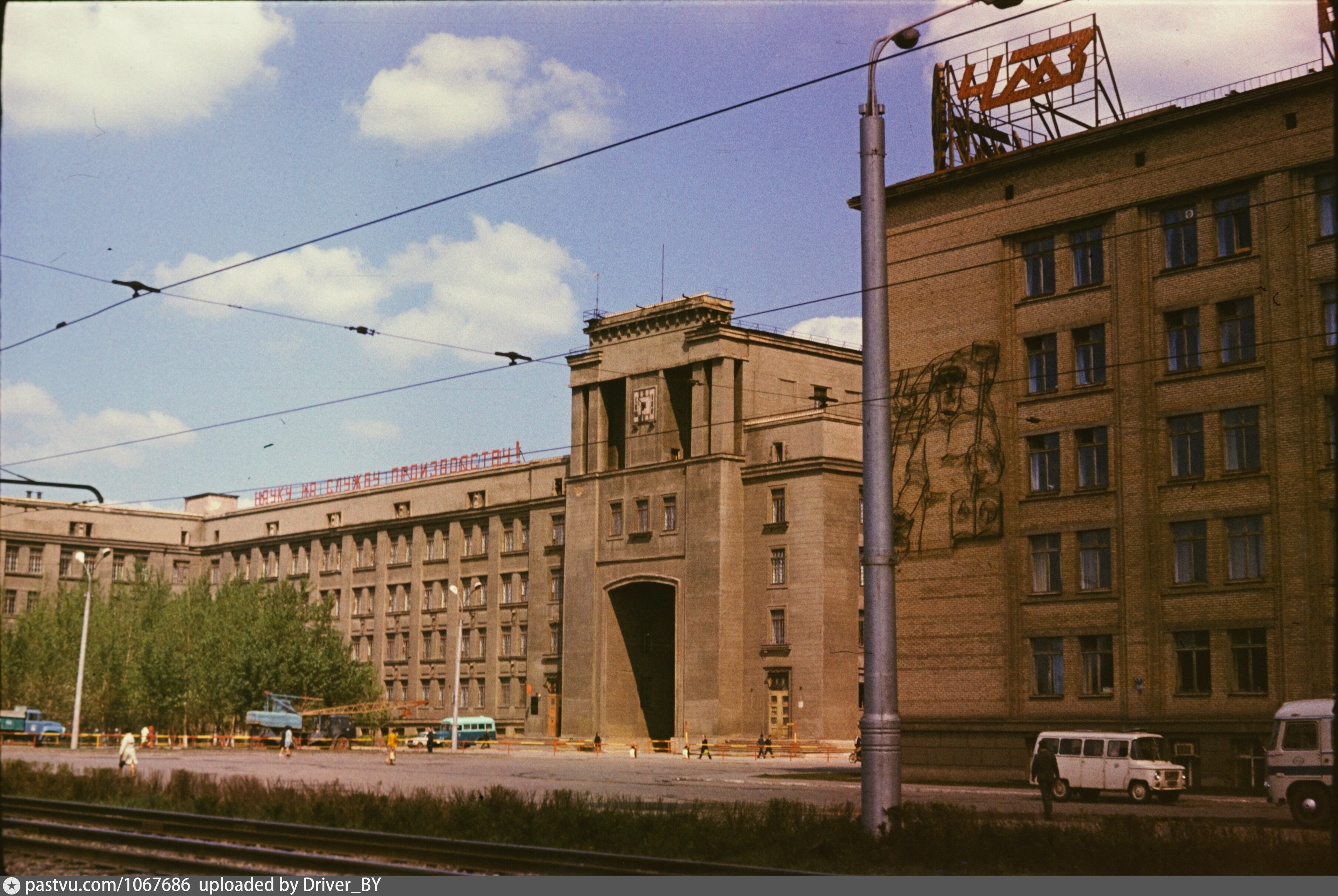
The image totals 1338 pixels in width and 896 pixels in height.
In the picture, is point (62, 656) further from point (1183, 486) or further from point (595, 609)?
point (1183, 486)

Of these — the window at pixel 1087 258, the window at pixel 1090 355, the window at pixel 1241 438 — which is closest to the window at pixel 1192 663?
the window at pixel 1241 438

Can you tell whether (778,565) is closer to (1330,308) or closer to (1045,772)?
(1330,308)

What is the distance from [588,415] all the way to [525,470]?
32.3ft

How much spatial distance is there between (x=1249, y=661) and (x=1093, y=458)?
28.2 ft

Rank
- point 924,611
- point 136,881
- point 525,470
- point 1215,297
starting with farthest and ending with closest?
point 525,470, point 924,611, point 1215,297, point 136,881

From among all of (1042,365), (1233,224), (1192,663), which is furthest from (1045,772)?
(1233,224)

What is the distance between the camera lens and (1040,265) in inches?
2007

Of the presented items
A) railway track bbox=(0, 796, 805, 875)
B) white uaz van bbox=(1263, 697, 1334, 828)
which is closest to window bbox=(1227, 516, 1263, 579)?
white uaz van bbox=(1263, 697, 1334, 828)

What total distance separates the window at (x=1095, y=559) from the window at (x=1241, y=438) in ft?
15.8

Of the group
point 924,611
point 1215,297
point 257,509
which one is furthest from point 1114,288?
point 257,509

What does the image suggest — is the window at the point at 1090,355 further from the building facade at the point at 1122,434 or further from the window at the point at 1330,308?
the window at the point at 1330,308

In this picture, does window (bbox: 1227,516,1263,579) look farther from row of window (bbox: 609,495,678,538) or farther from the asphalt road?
row of window (bbox: 609,495,678,538)

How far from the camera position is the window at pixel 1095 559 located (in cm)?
4816

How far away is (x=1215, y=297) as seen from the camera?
4603 centimetres
